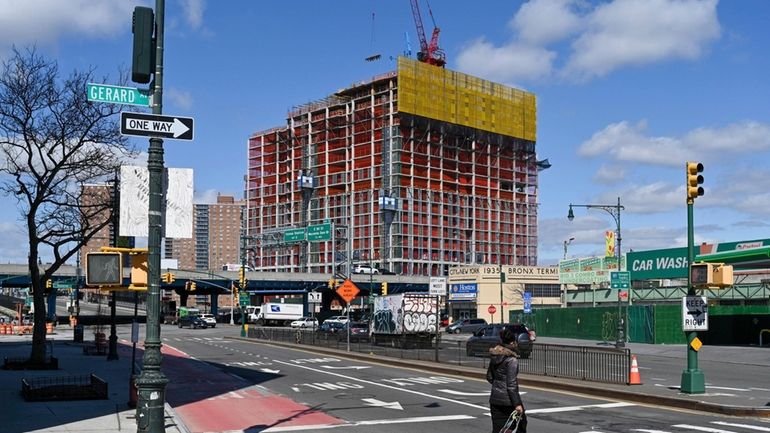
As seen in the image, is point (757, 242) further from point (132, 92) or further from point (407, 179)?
point (407, 179)

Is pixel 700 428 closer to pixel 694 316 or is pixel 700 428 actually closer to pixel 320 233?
pixel 694 316

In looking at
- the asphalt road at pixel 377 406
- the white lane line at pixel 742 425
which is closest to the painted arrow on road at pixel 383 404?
the asphalt road at pixel 377 406

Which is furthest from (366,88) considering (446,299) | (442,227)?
(446,299)

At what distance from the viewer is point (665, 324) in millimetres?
53469

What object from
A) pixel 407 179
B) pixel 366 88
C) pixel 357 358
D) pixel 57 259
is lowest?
pixel 357 358

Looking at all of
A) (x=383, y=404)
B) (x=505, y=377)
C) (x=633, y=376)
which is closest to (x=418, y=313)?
(x=633, y=376)

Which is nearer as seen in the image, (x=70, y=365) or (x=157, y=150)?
(x=157, y=150)

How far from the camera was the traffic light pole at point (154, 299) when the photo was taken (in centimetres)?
1005

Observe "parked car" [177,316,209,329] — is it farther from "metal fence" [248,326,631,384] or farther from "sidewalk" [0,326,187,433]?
"sidewalk" [0,326,187,433]

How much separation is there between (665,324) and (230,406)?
131ft

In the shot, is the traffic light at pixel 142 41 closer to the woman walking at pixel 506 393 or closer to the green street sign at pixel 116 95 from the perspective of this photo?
the green street sign at pixel 116 95

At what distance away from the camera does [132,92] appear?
10633mm

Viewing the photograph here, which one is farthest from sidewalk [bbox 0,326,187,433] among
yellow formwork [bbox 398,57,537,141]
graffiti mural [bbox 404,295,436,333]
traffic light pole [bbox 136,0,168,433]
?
yellow formwork [bbox 398,57,537,141]

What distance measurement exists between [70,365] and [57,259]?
19.0 feet
